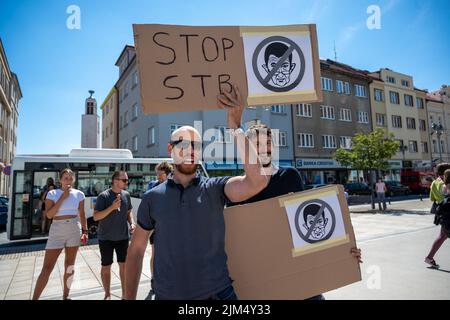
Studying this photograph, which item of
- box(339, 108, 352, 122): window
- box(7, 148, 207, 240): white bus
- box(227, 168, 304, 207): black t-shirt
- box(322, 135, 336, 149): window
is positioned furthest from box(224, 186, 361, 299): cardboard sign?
box(339, 108, 352, 122): window

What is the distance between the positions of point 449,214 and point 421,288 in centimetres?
155

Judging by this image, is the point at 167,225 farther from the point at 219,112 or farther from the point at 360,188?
the point at 360,188

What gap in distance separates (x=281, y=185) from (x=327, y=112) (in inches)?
1246

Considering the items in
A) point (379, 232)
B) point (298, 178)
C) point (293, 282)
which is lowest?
point (379, 232)

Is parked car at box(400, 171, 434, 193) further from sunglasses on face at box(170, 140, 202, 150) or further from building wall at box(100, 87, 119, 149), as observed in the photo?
sunglasses on face at box(170, 140, 202, 150)

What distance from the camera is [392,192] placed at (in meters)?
29.4

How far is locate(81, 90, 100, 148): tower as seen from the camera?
34344 mm

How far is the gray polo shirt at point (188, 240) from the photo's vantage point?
1.87m

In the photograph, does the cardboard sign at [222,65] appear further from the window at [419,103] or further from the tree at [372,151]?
the window at [419,103]

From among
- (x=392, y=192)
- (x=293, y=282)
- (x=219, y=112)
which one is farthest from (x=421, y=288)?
(x=392, y=192)

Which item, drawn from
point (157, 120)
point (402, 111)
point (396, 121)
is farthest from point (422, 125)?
point (157, 120)

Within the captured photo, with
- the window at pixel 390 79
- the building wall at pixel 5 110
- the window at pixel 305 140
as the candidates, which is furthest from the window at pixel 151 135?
the window at pixel 390 79
